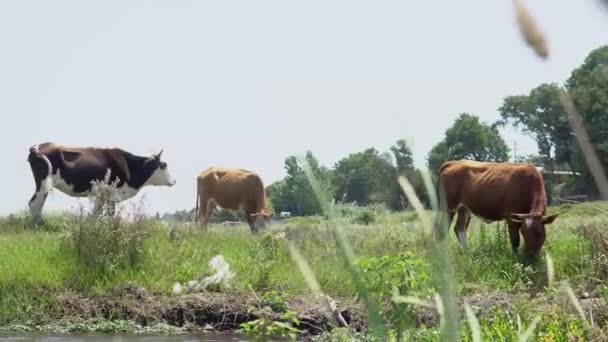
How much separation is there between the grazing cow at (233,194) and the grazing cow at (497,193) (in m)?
4.66

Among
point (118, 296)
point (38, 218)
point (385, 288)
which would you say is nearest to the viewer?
point (385, 288)

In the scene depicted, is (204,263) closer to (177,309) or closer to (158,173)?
(177,309)

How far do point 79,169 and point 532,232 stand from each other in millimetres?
8769

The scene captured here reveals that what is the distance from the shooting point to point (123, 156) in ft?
61.9

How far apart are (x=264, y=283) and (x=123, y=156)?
8452 millimetres

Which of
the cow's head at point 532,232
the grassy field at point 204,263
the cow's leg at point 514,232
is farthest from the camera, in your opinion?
the cow's leg at point 514,232

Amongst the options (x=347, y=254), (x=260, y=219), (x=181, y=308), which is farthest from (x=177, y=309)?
(x=347, y=254)

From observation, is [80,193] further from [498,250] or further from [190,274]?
[498,250]

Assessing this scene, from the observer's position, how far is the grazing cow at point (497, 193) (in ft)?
42.1

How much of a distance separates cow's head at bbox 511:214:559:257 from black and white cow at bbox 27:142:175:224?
7.34 meters

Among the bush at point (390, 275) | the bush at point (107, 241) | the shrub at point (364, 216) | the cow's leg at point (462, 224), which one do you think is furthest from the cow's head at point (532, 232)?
the bush at point (390, 275)

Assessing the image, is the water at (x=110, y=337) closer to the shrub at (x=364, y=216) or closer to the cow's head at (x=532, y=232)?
the shrub at (x=364, y=216)

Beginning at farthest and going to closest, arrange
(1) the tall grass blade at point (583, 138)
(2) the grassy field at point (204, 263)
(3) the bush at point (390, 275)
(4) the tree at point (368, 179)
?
(2) the grassy field at point (204, 263) → (3) the bush at point (390, 275) → (4) the tree at point (368, 179) → (1) the tall grass blade at point (583, 138)

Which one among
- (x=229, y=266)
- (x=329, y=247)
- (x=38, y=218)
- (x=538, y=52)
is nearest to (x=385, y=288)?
(x=538, y=52)
